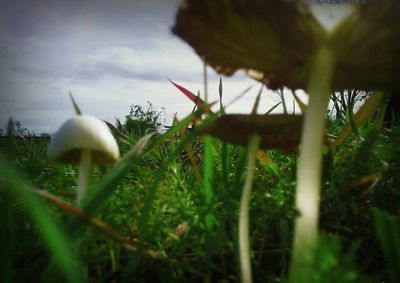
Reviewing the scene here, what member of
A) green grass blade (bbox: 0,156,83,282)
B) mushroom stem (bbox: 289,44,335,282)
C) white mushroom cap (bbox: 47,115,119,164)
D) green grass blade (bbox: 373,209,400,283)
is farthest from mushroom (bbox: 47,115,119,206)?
green grass blade (bbox: 373,209,400,283)

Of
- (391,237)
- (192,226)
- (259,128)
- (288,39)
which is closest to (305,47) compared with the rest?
(288,39)

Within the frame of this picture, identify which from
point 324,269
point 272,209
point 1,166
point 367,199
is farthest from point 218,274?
point 1,166

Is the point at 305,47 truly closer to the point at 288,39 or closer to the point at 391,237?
the point at 288,39

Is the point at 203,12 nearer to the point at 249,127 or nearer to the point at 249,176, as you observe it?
the point at 249,127

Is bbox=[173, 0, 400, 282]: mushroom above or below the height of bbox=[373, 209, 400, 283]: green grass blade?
above

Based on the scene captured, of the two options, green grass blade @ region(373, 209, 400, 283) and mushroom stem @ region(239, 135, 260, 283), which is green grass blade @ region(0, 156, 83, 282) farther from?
green grass blade @ region(373, 209, 400, 283)

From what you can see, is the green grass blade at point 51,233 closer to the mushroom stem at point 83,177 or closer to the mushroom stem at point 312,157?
the mushroom stem at point 83,177

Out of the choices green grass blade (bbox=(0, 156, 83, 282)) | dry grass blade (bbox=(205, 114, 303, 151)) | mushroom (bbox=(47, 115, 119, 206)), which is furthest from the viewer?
mushroom (bbox=(47, 115, 119, 206))
